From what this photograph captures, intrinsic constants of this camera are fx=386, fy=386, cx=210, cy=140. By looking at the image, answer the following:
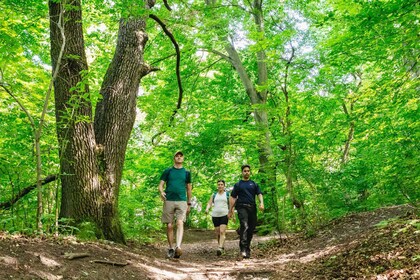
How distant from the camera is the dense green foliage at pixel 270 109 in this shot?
6.43 meters

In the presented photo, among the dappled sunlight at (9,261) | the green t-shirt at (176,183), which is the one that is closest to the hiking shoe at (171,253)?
the green t-shirt at (176,183)

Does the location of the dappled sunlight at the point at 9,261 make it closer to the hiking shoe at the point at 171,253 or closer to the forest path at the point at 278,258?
the forest path at the point at 278,258

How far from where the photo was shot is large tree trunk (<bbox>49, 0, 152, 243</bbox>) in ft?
19.6

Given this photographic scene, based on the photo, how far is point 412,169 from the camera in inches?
255

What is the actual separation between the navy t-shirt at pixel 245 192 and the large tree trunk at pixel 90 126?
104 inches

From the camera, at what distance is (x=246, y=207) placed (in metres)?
8.08

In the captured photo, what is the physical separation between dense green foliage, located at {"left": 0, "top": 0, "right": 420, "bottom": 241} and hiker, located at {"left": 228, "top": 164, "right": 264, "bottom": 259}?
1.12 metres

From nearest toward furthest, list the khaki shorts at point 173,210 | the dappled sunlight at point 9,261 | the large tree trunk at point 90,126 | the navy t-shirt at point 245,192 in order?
the dappled sunlight at point 9,261 → the large tree trunk at point 90,126 → the khaki shorts at point 173,210 → the navy t-shirt at point 245,192

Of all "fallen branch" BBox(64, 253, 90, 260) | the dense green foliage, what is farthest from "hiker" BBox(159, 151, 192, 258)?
"fallen branch" BBox(64, 253, 90, 260)

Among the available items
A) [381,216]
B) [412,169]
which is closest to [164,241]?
[381,216]

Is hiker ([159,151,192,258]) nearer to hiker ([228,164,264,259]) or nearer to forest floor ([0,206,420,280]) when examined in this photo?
forest floor ([0,206,420,280])

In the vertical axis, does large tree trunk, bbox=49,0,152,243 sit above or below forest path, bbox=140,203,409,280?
above

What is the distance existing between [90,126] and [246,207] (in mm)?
3615

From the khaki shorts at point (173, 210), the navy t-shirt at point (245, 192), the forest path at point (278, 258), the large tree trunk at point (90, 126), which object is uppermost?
the large tree trunk at point (90, 126)
